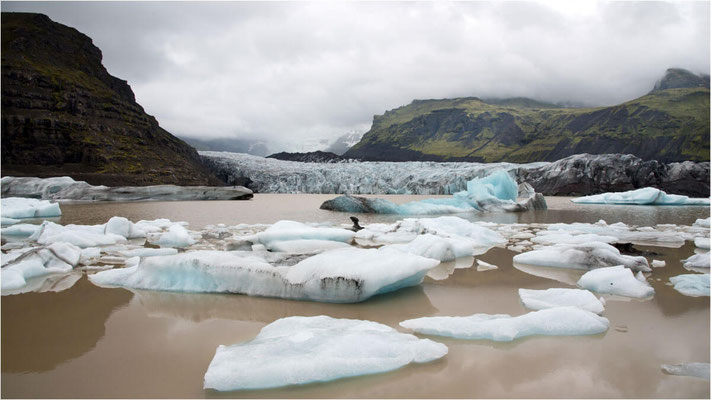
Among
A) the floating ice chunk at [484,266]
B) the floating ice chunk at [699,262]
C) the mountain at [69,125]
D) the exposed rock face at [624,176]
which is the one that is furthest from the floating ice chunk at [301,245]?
the exposed rock face at [624,176]

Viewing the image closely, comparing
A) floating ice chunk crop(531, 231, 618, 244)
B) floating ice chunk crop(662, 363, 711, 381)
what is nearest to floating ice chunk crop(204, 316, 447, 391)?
floating ice chunk crop(662, 363, 711, 381)

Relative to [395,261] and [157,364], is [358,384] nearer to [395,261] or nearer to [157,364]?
[157,364]

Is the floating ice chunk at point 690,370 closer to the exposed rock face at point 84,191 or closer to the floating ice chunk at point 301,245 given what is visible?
the floating ice chunk at point 301,245

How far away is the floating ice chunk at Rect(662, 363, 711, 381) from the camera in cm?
196

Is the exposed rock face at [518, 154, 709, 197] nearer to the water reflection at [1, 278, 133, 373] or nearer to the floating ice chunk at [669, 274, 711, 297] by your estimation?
the floating ice chunk at [669, 274, 711, 297]

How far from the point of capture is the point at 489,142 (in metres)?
91.6

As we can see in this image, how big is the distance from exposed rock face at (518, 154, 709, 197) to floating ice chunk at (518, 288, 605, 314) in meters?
33.9

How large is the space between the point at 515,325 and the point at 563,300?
855mm

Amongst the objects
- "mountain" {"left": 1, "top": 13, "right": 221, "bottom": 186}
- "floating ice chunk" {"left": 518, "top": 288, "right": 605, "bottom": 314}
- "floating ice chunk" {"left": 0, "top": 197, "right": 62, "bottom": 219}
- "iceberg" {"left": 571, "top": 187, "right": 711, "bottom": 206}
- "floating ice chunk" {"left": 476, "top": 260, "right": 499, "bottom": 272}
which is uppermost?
"mountain" {"left": 1, "top": 13, "right": 221, "bottom": 186}

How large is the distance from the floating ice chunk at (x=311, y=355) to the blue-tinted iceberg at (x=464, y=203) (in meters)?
12.3

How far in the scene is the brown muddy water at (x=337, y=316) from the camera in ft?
6.01

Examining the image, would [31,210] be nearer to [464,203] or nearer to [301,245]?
[301,245]

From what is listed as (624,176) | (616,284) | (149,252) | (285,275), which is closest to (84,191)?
(149,252)

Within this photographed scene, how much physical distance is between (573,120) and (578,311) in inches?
3436
